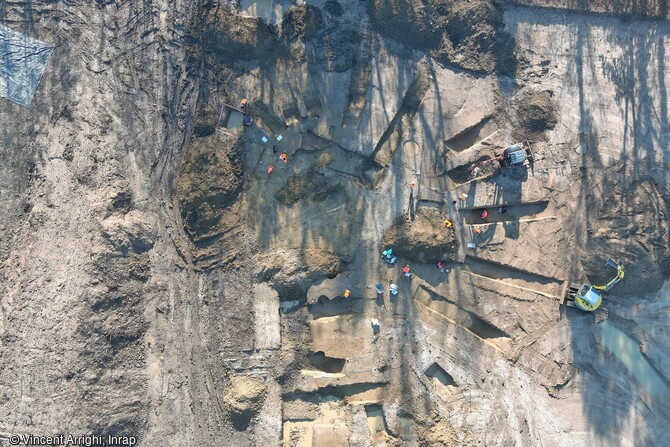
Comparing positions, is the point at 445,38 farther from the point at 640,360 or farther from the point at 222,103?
the point at 640,360

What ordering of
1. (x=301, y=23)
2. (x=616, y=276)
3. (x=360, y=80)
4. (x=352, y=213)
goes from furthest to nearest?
1. (x=360, y=80)
2. (x=301, y=23)
3. (x=352, y=213)
4. (x=616, y=276)

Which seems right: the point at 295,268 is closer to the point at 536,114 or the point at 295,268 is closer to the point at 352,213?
the point at 352,213

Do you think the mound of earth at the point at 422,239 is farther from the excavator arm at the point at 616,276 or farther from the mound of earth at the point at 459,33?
the mound of earth at the point at 459,33

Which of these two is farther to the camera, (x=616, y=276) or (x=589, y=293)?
(x=616, y=276)

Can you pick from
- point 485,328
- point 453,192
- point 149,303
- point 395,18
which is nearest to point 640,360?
point 485,328

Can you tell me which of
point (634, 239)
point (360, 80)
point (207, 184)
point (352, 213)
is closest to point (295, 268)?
point (352, 213)
